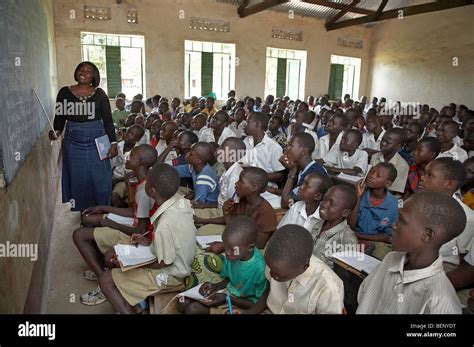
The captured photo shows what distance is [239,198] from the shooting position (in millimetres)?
2631

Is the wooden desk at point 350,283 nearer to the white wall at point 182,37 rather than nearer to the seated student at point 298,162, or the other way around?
the seated student at point 298,162

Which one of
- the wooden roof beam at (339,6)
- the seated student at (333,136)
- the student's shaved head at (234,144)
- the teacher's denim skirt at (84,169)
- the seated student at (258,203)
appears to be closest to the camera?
the seated student at (258,203)

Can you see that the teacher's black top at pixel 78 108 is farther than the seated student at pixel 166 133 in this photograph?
No

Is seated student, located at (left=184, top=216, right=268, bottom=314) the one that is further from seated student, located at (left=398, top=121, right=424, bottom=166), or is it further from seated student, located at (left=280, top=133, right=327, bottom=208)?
seated student, located at (left=398, top=121, right=424, bottom=166)

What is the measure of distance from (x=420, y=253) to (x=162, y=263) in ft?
4.05

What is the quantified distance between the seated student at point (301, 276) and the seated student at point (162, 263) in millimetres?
644

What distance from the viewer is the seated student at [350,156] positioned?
13.1 feet

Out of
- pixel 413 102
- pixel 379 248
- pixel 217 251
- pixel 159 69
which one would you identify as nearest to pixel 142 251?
pixel 217 251

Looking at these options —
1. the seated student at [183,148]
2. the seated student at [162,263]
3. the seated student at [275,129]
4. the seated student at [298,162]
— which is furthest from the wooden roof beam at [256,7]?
the seated student at [162,263]

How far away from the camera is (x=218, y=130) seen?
4.88 meters

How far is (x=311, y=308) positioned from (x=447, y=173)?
1.38 meters

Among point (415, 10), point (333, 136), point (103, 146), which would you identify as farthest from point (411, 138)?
point (415, 10)
